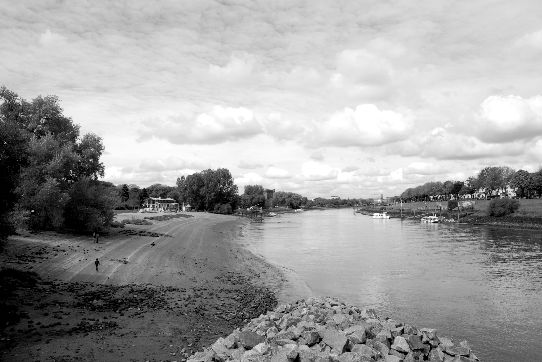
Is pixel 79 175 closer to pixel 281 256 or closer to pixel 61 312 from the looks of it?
pixel 281 256

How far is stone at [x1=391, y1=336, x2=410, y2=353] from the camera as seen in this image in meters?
14.6

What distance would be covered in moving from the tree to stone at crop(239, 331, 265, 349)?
179133 millimetres

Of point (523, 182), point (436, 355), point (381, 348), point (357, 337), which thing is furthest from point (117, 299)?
point (523, 182)

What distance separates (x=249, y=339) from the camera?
1477 cm

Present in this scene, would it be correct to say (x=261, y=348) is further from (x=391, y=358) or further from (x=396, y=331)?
(x=396, y=331)

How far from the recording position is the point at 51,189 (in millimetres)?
45031

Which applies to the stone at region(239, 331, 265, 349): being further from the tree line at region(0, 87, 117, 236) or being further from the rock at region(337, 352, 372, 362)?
the tree line at region(0, 87, 117, 236)

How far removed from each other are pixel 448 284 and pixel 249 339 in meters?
28.9

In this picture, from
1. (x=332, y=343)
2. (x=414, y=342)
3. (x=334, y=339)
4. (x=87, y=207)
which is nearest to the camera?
(x=332, y=343)

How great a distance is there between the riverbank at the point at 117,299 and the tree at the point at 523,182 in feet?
514

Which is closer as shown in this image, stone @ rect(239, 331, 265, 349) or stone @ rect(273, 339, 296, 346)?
stone @ rect(273, 339, 296, 346)

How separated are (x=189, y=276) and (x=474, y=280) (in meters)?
27.5

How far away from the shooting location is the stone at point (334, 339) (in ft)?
45.0

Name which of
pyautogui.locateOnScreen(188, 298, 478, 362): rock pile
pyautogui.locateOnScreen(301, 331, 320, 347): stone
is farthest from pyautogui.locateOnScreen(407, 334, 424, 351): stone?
pyautogui.locateOnScreen(301, 331, 320, 347): stone
